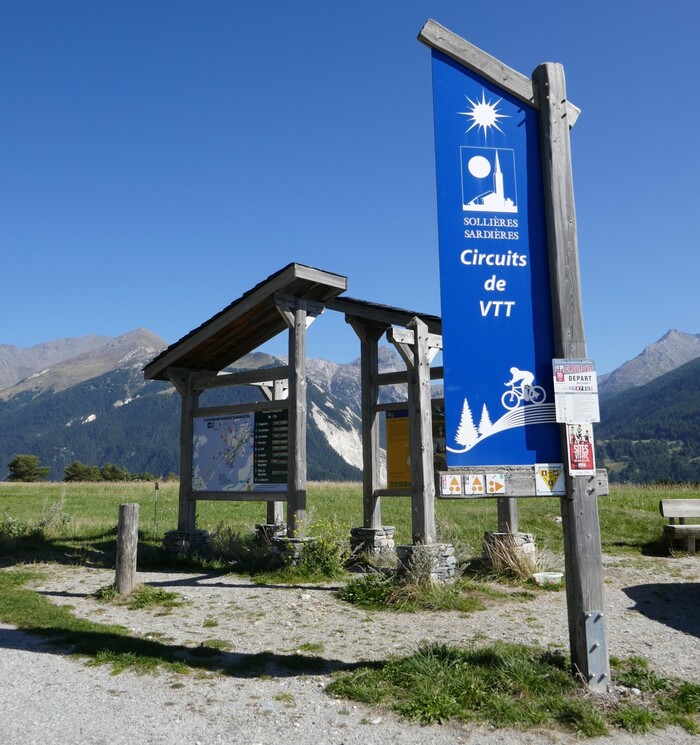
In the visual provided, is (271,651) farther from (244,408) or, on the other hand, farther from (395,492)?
(244,408)

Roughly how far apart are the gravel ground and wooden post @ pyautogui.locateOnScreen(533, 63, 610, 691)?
1009mm

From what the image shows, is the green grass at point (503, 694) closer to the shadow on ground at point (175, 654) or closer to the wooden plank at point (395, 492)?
the shadow on ground at point (175, 654)

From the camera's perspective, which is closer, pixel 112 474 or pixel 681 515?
pixel 681 515

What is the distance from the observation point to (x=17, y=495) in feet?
105

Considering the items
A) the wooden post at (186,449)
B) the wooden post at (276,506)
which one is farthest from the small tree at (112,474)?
the wooden post at (276,506)

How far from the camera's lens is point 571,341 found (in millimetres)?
5750

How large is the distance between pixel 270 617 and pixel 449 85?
6.65 m

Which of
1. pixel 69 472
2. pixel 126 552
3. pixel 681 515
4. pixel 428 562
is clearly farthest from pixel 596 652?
pixel 69 472

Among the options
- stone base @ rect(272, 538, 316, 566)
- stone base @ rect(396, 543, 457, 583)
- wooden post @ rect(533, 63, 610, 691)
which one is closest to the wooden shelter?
stone base @ rect(272, 538, 316, 566)

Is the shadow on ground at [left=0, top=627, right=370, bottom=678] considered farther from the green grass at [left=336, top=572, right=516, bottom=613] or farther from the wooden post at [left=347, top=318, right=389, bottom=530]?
the wooden post at [left=347, top=318, right=389, bottom=530]

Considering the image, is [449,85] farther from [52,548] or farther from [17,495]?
[17,495]

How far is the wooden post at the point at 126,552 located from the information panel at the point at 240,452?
341cm

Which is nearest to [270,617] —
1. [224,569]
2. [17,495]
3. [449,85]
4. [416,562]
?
[416,562]

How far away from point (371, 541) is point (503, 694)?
7408 millimetres
